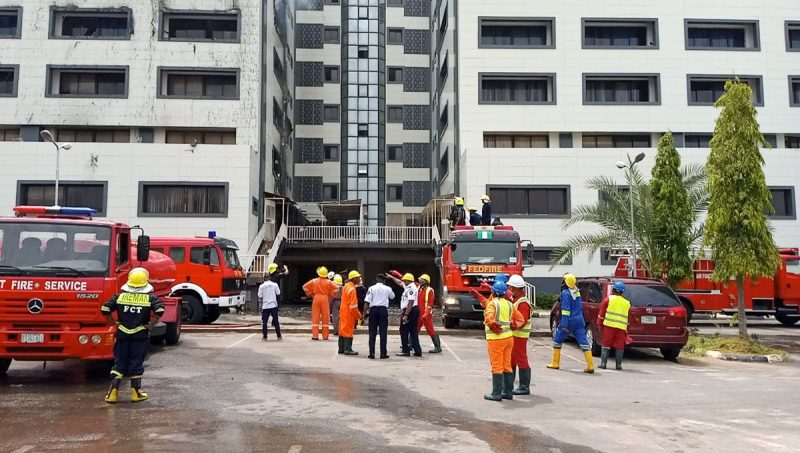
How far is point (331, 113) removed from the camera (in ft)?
153

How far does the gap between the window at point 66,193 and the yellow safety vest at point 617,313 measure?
24.7m

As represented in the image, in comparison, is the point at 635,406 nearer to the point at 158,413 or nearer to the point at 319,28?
the point at 158,413

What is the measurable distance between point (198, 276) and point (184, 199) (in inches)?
479

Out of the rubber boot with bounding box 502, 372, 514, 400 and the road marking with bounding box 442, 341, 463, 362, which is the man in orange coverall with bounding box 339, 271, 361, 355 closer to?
the road marking with bounding box 442, 341, 463, 362

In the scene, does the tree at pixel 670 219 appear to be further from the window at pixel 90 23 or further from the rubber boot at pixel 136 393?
the window at pixel 90 23

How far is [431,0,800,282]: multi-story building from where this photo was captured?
104 ft

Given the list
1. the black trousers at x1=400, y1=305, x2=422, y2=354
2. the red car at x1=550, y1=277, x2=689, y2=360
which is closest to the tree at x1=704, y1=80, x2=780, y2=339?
the red car at x1=550, y1=277, x2=689, y2=360

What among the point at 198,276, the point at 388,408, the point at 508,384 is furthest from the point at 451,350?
the point at 198,276

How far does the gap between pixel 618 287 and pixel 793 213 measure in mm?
24253

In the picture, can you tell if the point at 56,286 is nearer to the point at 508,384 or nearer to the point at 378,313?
the point at 378,313

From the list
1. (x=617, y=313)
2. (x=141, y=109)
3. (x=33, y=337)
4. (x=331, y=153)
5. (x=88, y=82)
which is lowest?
(x=33, y=337)

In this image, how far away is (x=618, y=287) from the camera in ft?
40.3

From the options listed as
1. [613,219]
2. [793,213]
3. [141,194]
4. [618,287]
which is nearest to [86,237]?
[618,287]

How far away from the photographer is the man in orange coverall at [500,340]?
8.72 meters
